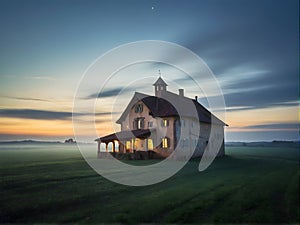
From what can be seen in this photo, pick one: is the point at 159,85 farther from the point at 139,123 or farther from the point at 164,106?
the point at 139,123

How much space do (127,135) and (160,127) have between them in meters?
4.99

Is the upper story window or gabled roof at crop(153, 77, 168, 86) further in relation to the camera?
gabled roof at crop(153, 77, 168, 86)

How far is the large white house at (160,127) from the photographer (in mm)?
32438

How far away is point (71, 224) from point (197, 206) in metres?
4.68

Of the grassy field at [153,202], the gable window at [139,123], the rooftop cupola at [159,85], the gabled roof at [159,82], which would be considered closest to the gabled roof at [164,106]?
the rooftop cupola at [159,85]

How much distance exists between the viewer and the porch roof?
108 ft

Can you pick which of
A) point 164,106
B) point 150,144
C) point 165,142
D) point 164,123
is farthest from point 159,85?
point 165,142

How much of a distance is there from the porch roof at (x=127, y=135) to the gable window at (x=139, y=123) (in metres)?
1.00

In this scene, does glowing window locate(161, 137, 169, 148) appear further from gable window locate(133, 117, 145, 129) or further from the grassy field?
the grassy field

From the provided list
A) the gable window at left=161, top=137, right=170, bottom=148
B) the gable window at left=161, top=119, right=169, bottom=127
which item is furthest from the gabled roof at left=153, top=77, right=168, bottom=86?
the gable window at left=161, top=137, right=170, bottom=148

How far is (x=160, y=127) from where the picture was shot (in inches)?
1316

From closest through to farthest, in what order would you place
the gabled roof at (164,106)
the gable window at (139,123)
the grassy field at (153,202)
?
the grassy field at (153,202)
the gabled roof at (164,106)
the gable window at (139,123)

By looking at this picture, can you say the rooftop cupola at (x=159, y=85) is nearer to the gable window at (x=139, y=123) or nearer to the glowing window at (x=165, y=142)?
the gable window at (x=139, y=123)

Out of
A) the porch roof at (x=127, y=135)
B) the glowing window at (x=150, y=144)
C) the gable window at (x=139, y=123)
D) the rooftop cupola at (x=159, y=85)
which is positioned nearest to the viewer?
the porch roof at (x=127, y=135)
